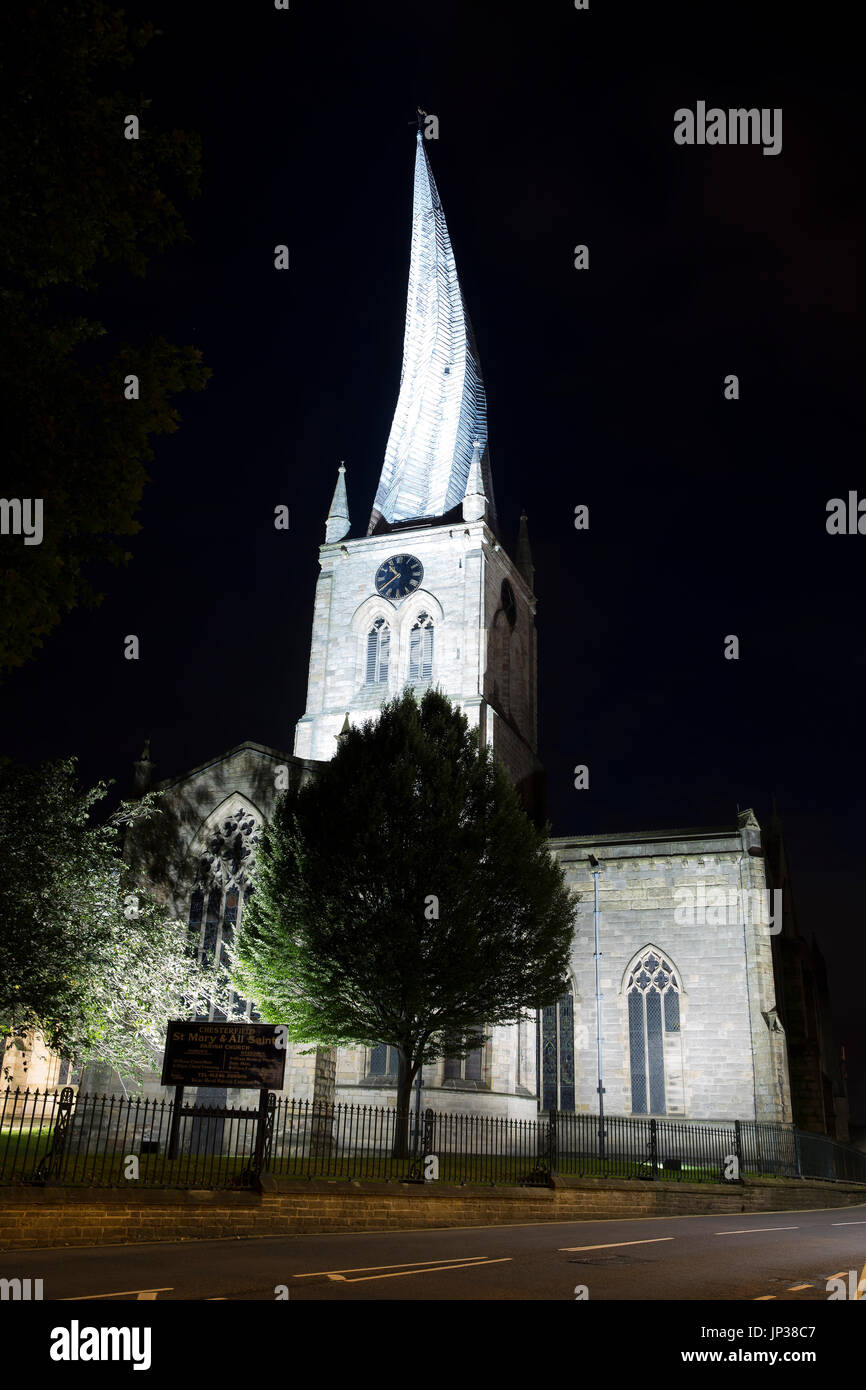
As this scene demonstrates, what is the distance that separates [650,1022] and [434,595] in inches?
743

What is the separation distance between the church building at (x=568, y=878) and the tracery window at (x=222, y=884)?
0.20ft

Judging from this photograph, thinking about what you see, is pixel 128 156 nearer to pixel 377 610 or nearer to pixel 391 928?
pixel 391 928

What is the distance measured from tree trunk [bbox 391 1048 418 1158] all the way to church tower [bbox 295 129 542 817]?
14.8m

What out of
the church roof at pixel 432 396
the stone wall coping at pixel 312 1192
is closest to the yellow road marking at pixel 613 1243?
the stone wall coping at pixel 312 1192

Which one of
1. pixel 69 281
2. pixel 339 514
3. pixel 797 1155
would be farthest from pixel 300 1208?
pixel 339 514

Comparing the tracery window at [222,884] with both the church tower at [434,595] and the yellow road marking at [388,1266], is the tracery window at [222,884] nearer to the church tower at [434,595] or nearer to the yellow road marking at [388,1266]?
the church tower at [434,595]

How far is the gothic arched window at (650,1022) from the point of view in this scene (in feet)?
108

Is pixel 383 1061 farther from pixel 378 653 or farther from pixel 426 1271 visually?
pixel 426 1271

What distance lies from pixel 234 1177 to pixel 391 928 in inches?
355

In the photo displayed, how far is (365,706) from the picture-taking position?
138 ft

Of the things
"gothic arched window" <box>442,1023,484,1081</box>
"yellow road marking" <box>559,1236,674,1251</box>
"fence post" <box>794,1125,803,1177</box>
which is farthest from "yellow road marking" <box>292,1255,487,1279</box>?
"fence post" <box>794,1125,803,1177</box>

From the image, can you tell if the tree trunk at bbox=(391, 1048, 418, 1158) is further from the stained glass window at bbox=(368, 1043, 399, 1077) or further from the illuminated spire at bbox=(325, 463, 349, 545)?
the illuminated spire at bbox=(325, 463, 349, 545)
